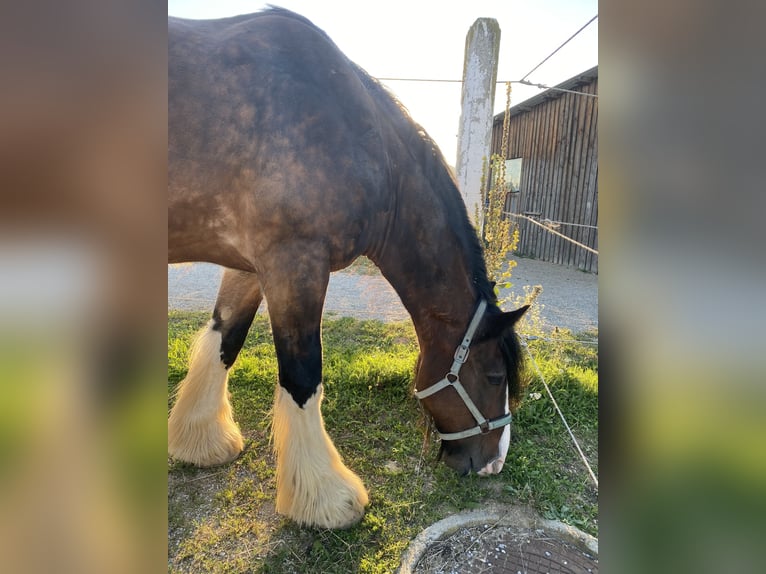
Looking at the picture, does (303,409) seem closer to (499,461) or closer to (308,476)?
(308,476)

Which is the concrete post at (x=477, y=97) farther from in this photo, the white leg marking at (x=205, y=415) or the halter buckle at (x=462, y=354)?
the white leg marking at (x=205, y=415)

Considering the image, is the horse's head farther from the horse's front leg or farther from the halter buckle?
the horse's front leg

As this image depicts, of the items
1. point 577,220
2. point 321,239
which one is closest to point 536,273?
point 577,220

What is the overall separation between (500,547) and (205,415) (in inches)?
73.8

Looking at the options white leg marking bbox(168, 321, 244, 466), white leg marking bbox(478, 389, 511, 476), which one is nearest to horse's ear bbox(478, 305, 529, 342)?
white leg marking bbox(478, 389, 511, 476)

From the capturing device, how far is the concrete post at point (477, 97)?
3.54 metres

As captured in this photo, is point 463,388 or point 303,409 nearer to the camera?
point 303,409

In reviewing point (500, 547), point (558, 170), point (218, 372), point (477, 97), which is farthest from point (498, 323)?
point (558, 170)

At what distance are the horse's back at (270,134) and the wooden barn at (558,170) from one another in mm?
6372

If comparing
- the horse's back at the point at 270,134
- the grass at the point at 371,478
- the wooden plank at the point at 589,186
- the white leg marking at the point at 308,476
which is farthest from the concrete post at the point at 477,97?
the wooden plank at the point at 589,186

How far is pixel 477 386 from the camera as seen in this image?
92.5 inches

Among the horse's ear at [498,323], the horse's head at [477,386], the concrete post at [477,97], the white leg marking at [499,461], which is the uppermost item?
the concrete post at [477,97]
